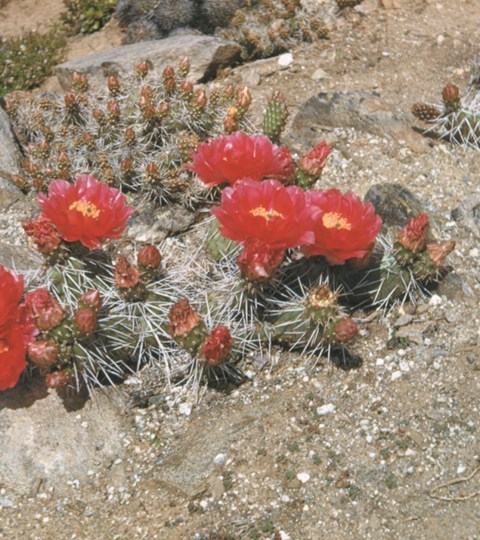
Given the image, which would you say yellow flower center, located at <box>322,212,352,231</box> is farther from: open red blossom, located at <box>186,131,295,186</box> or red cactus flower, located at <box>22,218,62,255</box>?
red cactus flower, located at <box>22,218,62,255</box>

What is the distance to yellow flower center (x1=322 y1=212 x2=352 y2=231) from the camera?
11.5ft

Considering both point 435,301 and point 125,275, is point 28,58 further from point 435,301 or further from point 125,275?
point 435,301

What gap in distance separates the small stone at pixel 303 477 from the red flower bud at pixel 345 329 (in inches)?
22.9

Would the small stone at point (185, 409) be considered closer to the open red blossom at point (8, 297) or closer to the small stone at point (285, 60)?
the open red blossom at point (8, 297)

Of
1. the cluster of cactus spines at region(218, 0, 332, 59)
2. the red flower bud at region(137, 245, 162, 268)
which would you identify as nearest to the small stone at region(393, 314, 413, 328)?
the red flower bud at region(137, 245, 162, 268)

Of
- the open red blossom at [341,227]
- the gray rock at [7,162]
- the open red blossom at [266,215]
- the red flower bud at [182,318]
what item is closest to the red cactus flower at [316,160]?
the open red blossom at [341,227]

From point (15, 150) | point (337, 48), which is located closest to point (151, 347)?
point (15, 150)

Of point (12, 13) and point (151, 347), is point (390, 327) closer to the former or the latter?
point (151, 347)

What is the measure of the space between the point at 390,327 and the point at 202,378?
0.94m

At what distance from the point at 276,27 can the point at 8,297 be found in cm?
354

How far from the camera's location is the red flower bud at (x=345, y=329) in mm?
3418

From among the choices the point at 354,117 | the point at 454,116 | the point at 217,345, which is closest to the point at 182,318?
the point at 217,345

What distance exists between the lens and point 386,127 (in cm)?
499

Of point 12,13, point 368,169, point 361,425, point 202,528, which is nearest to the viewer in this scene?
point 202,528
